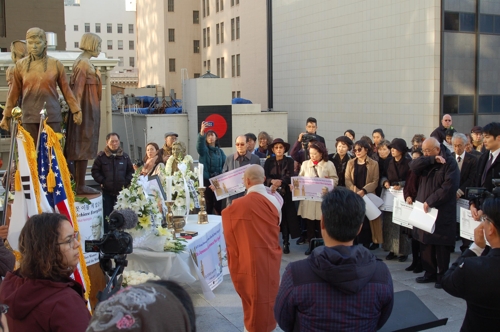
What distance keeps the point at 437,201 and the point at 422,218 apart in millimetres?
364

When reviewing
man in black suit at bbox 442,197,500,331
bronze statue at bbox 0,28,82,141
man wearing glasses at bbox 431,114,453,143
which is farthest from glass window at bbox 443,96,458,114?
man in black suit at bbox 442,197,500,331

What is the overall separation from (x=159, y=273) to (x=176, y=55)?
2190 inches

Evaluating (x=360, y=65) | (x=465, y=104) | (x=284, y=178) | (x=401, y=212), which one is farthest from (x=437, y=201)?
(x=360, y=65)

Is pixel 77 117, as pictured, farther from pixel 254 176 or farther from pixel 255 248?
pixel 255 248

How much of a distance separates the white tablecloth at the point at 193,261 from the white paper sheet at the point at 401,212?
2781mm

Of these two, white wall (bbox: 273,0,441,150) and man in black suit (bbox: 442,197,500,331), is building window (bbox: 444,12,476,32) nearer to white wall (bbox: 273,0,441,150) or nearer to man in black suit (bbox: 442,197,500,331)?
white wall (bbox: 273,0,441,150)

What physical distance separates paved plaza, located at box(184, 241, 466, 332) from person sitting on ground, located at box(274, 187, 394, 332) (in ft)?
10.1

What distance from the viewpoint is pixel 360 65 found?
22688mm

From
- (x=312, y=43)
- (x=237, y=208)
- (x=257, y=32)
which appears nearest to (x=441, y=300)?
(x=237, y=208)

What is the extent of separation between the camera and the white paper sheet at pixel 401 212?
8.98 m

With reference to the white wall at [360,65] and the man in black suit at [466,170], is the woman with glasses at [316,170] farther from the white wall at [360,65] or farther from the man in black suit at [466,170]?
the white wall at [360,65]

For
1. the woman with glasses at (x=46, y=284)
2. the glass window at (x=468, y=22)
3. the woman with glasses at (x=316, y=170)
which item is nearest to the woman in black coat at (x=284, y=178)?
the woman with glasses at (x=316, y=170)

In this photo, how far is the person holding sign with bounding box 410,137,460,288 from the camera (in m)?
8.21

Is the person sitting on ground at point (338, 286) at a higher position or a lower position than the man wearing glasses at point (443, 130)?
lower
